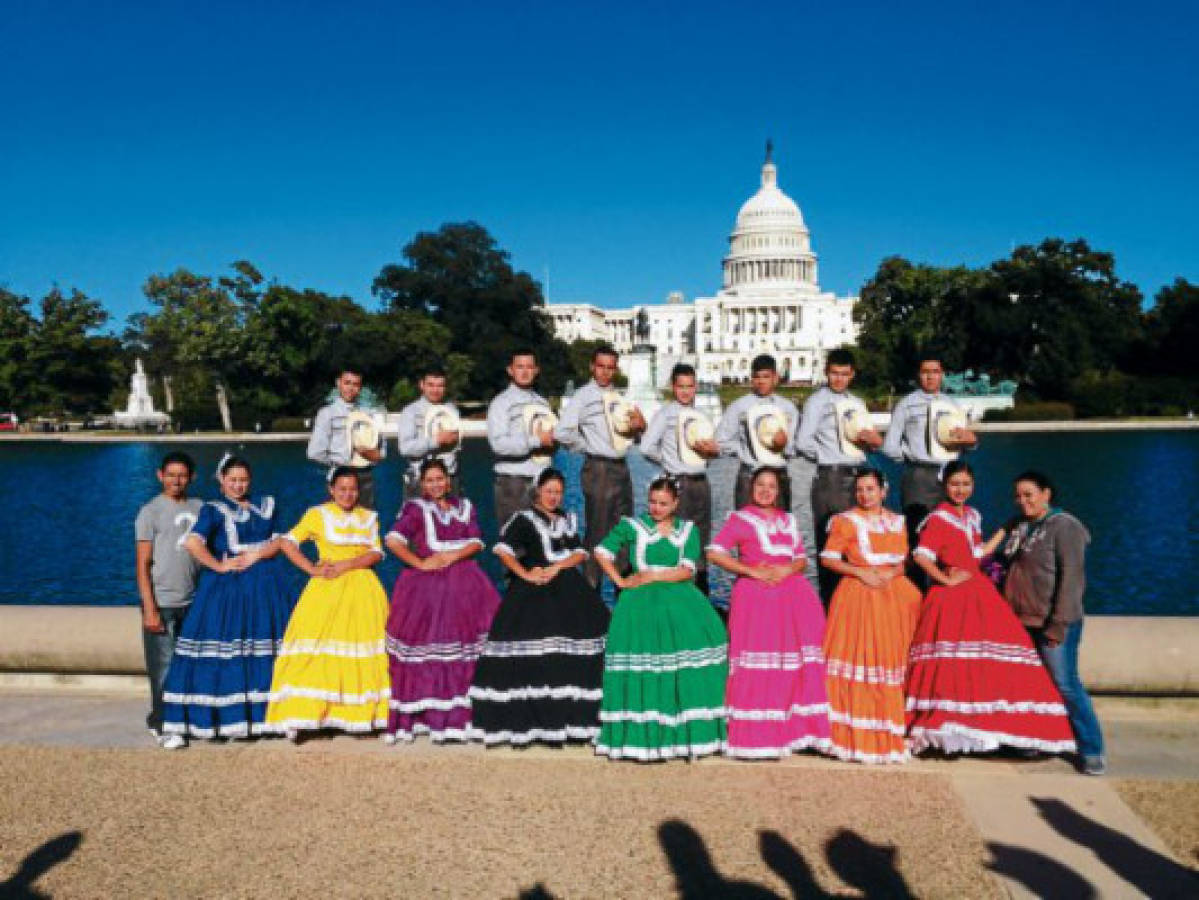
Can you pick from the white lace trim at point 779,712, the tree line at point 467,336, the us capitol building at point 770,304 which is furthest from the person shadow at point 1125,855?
the us capitol building at point 770,304

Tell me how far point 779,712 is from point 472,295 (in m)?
71.0

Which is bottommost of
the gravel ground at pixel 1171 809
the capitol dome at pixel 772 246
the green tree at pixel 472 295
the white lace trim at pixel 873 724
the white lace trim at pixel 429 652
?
the gravel ground at pixel 1171 809

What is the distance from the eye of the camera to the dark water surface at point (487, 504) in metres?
15.6

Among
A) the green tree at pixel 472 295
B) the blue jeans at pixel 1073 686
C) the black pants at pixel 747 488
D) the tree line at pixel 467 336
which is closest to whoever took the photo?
the blue jeans at pixel 1073 686

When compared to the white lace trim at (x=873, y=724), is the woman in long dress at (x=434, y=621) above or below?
above

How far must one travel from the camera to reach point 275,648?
6676mm

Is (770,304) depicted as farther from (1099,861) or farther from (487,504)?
(1099,861)

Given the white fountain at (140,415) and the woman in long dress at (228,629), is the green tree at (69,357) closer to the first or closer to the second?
the white fountain at (140,415)

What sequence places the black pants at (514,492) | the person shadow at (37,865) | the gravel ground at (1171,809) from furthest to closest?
the black pants at (514,492)
the gravel ground at (1171,809)
the person shadow at (37,865)

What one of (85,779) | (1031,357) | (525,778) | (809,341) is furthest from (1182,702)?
(809,341)

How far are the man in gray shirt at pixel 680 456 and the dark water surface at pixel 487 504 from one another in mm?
1070

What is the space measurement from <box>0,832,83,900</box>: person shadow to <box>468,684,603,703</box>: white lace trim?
232 cm

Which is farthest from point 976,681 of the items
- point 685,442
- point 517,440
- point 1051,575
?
point 517,440

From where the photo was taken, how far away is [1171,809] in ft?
17.5
